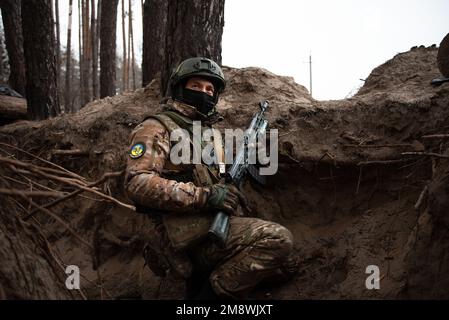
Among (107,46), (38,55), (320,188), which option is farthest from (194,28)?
(107,46)

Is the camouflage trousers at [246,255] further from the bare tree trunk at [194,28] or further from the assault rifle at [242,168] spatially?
the bare tree trunk at [194,28]

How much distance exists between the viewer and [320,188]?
4293 mm

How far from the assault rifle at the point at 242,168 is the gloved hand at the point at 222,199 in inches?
2.3

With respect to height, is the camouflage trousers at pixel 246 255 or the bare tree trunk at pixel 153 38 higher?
the bare tree trunk at pixel 153 38

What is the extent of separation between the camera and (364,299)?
324 cm

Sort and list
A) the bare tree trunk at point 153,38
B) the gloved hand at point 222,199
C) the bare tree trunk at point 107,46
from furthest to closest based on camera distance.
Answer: the bare tree trunk at point 107,46 → the bare tree trunk at point 153,38 → the gloved hand at point 222,199

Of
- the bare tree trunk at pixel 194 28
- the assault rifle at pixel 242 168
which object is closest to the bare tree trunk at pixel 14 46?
the bare tree trunk at pixel 194 28

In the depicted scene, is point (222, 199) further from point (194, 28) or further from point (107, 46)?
point (107, 46)

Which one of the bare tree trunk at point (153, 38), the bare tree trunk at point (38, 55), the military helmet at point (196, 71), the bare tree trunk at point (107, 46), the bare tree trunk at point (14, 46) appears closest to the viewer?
the military helmet at point (196, 71)

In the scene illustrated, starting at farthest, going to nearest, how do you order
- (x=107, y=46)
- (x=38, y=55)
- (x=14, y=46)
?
(x=107, y=46) → (x=14, y=46) → (x=38, y=55)

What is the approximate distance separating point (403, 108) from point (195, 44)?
2.40 meters

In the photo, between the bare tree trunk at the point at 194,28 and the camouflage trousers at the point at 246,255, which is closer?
the camouflage trousers at the point at 246,255

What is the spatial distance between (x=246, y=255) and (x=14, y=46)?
764cm

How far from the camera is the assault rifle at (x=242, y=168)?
10.1 feet
